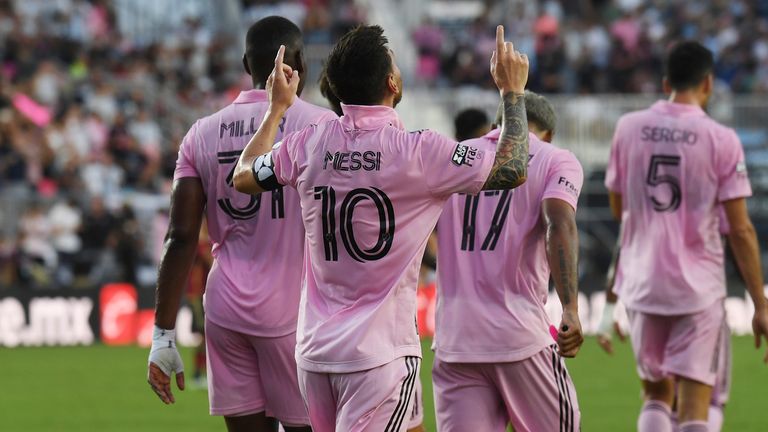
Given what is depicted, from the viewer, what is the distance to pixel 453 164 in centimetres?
589

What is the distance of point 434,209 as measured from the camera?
6.07 m

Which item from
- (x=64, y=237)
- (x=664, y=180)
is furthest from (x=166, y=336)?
(x=64, y=237)

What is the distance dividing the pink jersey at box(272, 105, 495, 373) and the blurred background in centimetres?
993

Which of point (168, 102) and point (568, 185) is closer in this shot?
point (568, 185)

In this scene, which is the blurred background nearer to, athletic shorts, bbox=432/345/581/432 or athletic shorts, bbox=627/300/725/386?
athletic shorts, bbox=627/300/725/386

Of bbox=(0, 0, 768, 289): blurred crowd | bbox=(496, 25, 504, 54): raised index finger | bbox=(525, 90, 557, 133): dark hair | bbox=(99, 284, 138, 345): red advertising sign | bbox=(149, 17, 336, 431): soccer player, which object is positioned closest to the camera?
bbox=(496, 25, 504, 54): raised index finger

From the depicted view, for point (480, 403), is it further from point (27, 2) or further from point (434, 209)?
point (27, 2)

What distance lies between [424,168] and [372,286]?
1.74ft

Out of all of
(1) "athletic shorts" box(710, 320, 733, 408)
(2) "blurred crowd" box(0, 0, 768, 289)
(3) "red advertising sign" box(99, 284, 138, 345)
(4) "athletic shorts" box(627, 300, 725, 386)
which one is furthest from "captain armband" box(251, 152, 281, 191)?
(2) "blurred crowd" box(0, 0, 768, 289)

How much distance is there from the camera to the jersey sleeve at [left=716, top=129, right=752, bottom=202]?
865 centimetres

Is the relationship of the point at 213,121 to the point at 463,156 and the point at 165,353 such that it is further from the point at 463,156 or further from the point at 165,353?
the point at 463,156

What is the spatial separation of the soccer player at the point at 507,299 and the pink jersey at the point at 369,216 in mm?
930

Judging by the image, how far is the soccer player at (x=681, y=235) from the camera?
8.70m

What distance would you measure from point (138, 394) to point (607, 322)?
7.33 m
